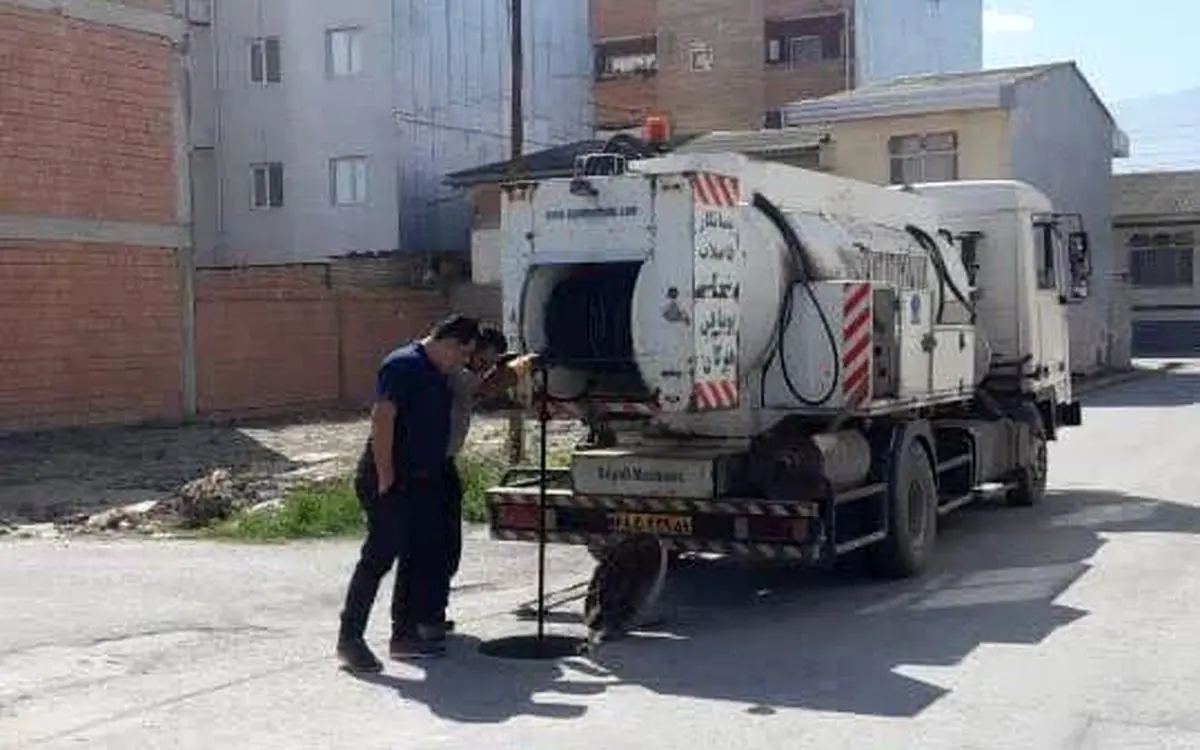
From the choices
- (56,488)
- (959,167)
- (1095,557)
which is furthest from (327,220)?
(1095,557)

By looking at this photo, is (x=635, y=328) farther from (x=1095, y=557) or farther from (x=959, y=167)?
(x=959, y=167)

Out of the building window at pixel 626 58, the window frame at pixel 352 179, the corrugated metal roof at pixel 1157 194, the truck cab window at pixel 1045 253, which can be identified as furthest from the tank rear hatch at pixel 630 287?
the building window at pixel 626 58

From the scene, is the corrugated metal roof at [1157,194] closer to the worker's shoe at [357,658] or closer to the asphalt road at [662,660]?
the asphalt road at [662,660]

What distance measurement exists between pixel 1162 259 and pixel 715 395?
162 ft

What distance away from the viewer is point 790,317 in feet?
35.1

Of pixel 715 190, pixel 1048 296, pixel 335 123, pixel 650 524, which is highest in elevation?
pixel 335 123

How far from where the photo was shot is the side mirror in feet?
53.3

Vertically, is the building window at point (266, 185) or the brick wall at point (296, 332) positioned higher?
the building window at point (266, 185)

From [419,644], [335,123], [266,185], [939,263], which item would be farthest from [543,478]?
[266,185]

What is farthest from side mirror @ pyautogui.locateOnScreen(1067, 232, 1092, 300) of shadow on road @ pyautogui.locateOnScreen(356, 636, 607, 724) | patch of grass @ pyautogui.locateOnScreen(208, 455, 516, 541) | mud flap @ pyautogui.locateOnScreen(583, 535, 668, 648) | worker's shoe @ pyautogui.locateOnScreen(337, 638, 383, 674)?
worker's shoe @ pyautogui.locateOnScreen(337, 638, 383, 674)

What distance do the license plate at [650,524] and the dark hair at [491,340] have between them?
151cm

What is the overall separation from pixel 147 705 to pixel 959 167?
97.8 ft

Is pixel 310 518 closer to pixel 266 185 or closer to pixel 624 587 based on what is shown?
pixel 624 587

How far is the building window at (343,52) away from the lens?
44062 mm
